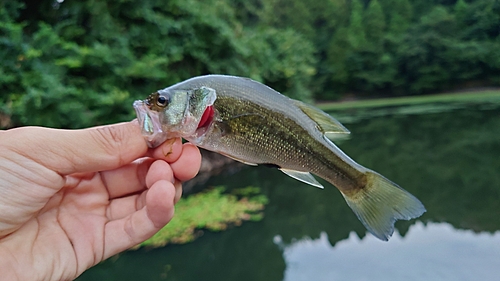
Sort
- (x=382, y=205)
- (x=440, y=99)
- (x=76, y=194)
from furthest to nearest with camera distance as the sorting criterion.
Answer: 1. (x=440, y=99)
2. (x=76, y=194)
3. (x=382, y=205)

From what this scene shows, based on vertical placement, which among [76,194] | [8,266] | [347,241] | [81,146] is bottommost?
[347,241]

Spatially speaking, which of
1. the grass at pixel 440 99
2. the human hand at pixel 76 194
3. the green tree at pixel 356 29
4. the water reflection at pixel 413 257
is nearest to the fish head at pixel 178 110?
the human hand at pixel 76 194

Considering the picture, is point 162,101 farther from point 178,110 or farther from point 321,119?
point 321,119

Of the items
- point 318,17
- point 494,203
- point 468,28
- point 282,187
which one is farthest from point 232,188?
point 318,17

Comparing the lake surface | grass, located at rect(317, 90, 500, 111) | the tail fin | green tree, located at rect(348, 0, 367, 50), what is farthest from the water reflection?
green tree, located at rect(348, 0, 367, 50)

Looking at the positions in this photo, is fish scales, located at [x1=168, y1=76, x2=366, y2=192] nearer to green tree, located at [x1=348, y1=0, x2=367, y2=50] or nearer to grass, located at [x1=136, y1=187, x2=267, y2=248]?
grass, located at [x1=136, y1=187, x2=267, y2=248]

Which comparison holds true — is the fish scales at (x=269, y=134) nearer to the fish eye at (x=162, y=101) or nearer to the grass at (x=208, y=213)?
the fish eye at (x=162, y=101)

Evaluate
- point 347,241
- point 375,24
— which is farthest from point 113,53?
point 375,24
